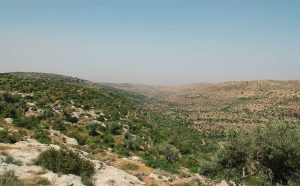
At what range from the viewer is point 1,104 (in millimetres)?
40781

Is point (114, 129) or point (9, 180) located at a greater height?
point (9, 180)

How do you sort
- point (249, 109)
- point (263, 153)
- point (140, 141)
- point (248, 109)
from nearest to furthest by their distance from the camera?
point (263, 153) < point (140, 141) < point (249, 109) < point (248, 109)

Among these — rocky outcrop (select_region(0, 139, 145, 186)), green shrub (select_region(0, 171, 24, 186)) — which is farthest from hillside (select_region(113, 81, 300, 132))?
green shrub (select_region(0, 171, 24, 186))

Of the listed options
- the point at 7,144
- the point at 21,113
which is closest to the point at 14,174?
the point at 7,144

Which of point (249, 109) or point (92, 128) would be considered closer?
point (92, 128)

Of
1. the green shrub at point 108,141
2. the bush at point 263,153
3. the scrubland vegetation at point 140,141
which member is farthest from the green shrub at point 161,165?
the bush at point 263,153

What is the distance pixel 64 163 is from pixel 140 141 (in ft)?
72.4

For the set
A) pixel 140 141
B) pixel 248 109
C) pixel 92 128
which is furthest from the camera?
pixel 248 109

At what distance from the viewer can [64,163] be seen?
63.0 ft

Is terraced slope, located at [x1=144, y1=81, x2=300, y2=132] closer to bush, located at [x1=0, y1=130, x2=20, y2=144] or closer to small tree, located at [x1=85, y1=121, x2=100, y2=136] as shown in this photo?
small tree, located at [x1=85, y1=121, x2=100, y2=136]

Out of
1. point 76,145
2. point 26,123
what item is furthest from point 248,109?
point 76,145

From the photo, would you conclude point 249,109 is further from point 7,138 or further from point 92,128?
point 7,138

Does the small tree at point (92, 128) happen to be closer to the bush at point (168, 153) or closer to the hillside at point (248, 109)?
the bush at point (168, 153)

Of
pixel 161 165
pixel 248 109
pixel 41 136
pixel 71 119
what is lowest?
pixel 248 109
